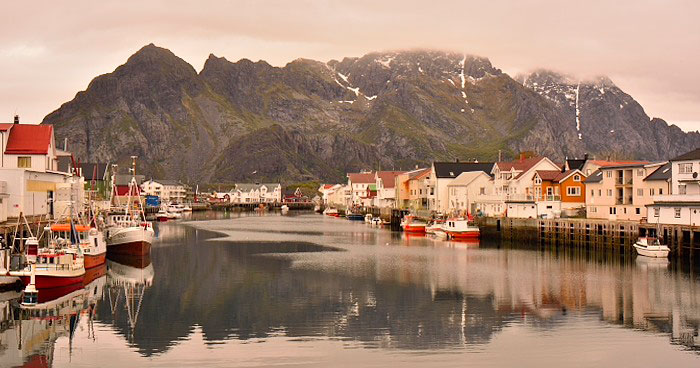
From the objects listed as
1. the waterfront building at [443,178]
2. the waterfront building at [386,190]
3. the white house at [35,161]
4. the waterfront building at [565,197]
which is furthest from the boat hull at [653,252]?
the waterfront building at [386,190]

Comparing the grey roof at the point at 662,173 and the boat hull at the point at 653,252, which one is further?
the grey roof at the point at 662,173

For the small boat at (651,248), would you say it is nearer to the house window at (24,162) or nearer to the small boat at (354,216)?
the house window at (24,162)

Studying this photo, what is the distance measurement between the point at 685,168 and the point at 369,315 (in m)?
45.1

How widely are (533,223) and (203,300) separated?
176ft

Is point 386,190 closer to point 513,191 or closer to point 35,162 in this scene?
point 513,191

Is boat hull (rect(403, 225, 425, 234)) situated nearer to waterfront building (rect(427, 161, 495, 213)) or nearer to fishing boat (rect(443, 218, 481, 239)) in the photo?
fishing boat (rect(443, 218, 481, 239))

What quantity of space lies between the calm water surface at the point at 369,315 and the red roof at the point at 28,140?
614 inches

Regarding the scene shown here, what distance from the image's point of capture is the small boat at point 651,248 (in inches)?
2537

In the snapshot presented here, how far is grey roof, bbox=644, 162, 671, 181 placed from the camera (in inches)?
2943

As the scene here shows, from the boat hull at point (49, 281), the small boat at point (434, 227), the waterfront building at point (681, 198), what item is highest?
the waterfront building at point (681, 198)

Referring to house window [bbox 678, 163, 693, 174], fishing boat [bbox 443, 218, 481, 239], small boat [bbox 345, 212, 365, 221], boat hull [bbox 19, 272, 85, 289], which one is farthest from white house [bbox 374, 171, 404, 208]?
boat hull [bbox 19, 272, 85, 289]

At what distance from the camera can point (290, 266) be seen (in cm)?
6338

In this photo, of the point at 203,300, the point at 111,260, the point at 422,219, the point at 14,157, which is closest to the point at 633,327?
the point at 203,300

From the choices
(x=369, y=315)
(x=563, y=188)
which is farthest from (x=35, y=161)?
(x=563, y=188)
